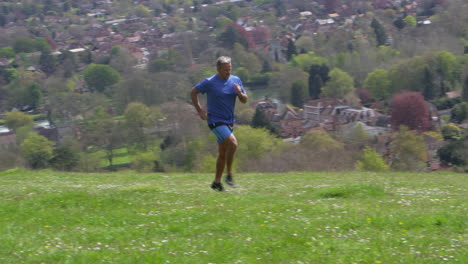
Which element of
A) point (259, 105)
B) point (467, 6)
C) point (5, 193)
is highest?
point (467, 6)

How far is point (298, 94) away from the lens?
65312 mm

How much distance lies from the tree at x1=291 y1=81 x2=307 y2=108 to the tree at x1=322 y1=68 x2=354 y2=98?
242cm

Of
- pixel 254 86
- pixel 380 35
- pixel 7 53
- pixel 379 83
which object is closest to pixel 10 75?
pixel 7 53

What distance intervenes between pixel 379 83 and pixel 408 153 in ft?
91.1

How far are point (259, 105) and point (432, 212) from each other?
53.1 meters

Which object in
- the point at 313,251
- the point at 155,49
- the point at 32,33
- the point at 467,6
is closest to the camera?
the point at 313,251

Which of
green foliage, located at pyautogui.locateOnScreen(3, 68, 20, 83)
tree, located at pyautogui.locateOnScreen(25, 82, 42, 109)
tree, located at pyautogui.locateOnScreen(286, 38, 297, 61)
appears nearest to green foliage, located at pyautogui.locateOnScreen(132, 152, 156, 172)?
tree, located at pyautogui.locateOnScreen(25, 82, 42, 109)

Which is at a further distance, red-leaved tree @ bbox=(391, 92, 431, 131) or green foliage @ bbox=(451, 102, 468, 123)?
green foliage @ bbox=(451, 102, 468, 123)

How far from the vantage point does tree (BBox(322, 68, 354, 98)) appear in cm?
6394

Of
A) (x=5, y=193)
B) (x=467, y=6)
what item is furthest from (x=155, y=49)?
(x=5, y=193)

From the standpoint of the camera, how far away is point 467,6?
8425 cm

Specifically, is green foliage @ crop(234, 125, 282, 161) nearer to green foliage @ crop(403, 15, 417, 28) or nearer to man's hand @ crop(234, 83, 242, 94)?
man's hand @ crop(234, 83, 242, 94)

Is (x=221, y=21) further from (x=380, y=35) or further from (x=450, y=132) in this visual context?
(x=450, y=132)

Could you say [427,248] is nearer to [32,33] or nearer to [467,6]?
[467,6]
